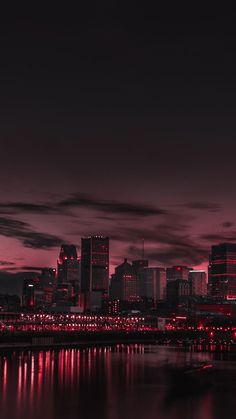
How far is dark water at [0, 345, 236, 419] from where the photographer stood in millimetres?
59656

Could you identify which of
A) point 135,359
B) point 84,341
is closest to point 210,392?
point 135,359

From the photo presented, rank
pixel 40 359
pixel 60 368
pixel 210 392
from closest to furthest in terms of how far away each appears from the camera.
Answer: pixel 210 392 < pixel 60 368 < pixel 40 359

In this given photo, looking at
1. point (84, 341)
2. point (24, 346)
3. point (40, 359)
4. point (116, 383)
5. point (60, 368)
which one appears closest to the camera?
point (116, 383)

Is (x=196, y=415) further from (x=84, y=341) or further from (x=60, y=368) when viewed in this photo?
(x=84, y=341)

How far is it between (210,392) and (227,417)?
16143 millimetres

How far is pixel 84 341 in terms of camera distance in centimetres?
19125

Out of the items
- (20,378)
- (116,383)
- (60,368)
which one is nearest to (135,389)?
(116,383)

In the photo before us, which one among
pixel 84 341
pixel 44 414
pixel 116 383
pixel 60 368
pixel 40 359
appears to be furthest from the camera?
pixel 84 341

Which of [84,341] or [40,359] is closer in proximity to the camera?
[40,359]

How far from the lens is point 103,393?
237ft

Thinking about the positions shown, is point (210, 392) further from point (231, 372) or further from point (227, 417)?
point (231, 372)

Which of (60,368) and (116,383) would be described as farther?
(60,368)

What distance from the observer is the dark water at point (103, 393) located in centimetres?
5966

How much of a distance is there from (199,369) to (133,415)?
42370 millimetres
